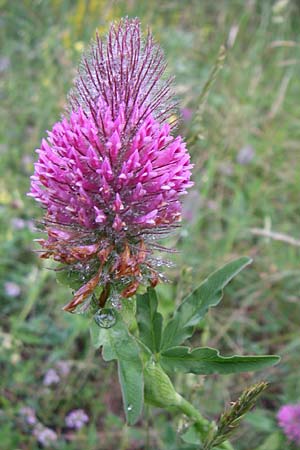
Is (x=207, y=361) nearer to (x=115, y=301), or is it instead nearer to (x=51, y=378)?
(x=115, y=301)

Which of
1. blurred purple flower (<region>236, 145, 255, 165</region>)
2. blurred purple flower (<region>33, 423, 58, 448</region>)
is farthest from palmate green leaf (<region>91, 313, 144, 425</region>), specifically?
blurred purple flower (<region>236, 145, 255, 165</region>)

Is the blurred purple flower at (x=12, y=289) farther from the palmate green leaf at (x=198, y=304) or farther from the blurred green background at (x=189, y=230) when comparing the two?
the palmate green leaf at (x=198, y=304)

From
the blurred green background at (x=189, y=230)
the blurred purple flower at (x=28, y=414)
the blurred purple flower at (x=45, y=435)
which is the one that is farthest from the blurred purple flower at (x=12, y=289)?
the blurred purple flower at (x=45, y=435)

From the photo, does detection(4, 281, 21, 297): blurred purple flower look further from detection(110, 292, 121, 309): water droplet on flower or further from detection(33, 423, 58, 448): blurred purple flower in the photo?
detection(110, 292, 121, 309): water droplet on flower

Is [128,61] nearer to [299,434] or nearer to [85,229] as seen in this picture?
[85,229]

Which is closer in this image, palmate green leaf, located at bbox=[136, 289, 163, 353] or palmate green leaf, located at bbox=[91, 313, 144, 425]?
palmate green leaf, located at bbox=[91, 313, 144, 425]
